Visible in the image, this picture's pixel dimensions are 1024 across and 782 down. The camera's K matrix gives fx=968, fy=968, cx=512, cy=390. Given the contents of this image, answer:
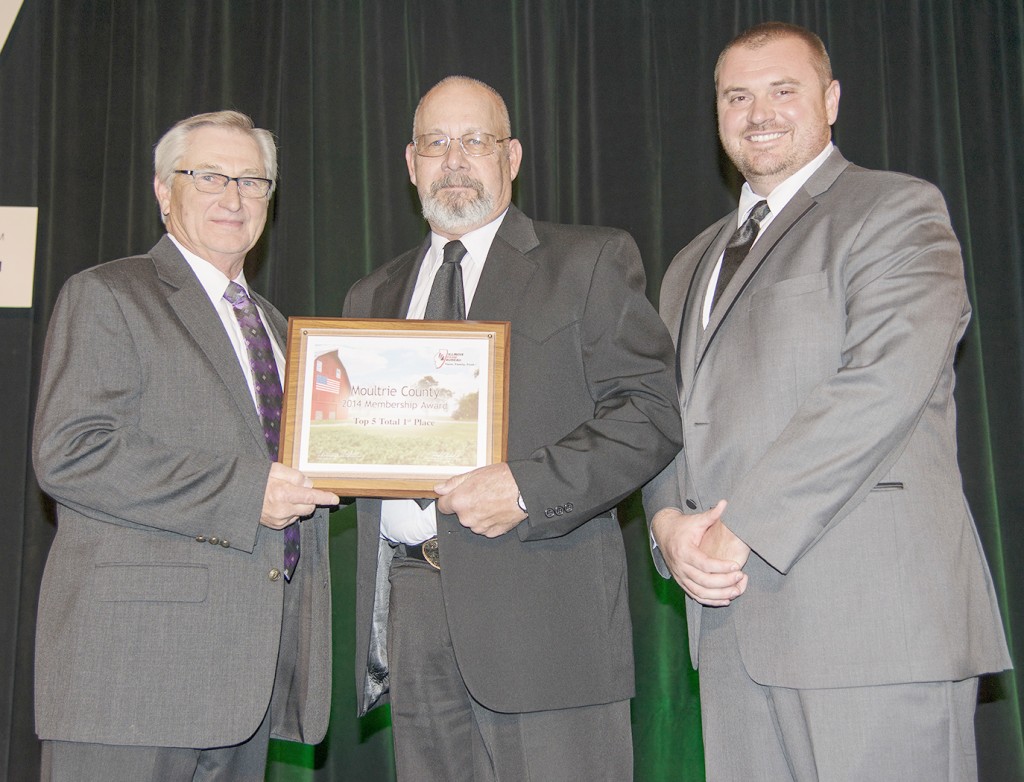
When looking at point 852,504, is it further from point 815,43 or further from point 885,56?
point 885,56

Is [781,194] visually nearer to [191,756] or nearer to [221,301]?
[221,301]

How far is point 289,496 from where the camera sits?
7.43 ft

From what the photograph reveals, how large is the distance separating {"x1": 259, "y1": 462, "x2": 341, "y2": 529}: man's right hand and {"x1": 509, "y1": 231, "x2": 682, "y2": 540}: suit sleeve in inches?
18.3

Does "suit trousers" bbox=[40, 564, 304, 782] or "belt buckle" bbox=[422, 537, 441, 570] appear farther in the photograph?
"belt buckle" bbox=[422, 537, 441, 570]

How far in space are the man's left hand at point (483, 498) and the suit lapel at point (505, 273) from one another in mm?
451

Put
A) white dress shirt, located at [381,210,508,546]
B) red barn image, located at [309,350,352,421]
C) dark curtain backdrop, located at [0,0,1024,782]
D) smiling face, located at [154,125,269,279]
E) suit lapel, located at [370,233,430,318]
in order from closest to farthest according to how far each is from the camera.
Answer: red barn image, located at [309,350,352,421]
white dress shirt, located at [381,210,508,546]
smiling face, located at [154,125,269,279]
suit lapel, located at [370,233,430,318]
dark curtain backdrop, located at [0,0,1024,782]

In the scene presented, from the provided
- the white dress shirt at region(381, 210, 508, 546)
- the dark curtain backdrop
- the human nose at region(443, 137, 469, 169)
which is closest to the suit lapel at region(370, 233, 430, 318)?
the white dress shirt at region(381, 210, 508, 546)

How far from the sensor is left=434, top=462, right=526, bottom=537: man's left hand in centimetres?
223

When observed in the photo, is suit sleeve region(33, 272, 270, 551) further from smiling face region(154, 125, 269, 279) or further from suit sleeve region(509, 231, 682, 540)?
suit sleeve region(509, 231, 682, 540)

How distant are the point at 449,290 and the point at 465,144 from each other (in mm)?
455

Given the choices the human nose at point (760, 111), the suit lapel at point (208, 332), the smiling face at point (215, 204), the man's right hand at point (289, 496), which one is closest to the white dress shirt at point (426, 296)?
the man's right hand at point (289, 496)

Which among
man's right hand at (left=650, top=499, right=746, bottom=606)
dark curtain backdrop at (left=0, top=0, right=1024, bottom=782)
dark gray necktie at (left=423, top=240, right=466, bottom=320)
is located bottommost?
man's right hand at (left=650, top=499, right=746, bottom=606)

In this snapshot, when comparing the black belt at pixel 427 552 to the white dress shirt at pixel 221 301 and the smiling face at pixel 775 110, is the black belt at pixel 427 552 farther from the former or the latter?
the smiling face at pixel 775 110

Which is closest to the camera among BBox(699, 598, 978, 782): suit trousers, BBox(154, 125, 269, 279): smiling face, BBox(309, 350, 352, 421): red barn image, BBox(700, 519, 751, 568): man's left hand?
BBox(699, 598, 978, 782): suit trousers
